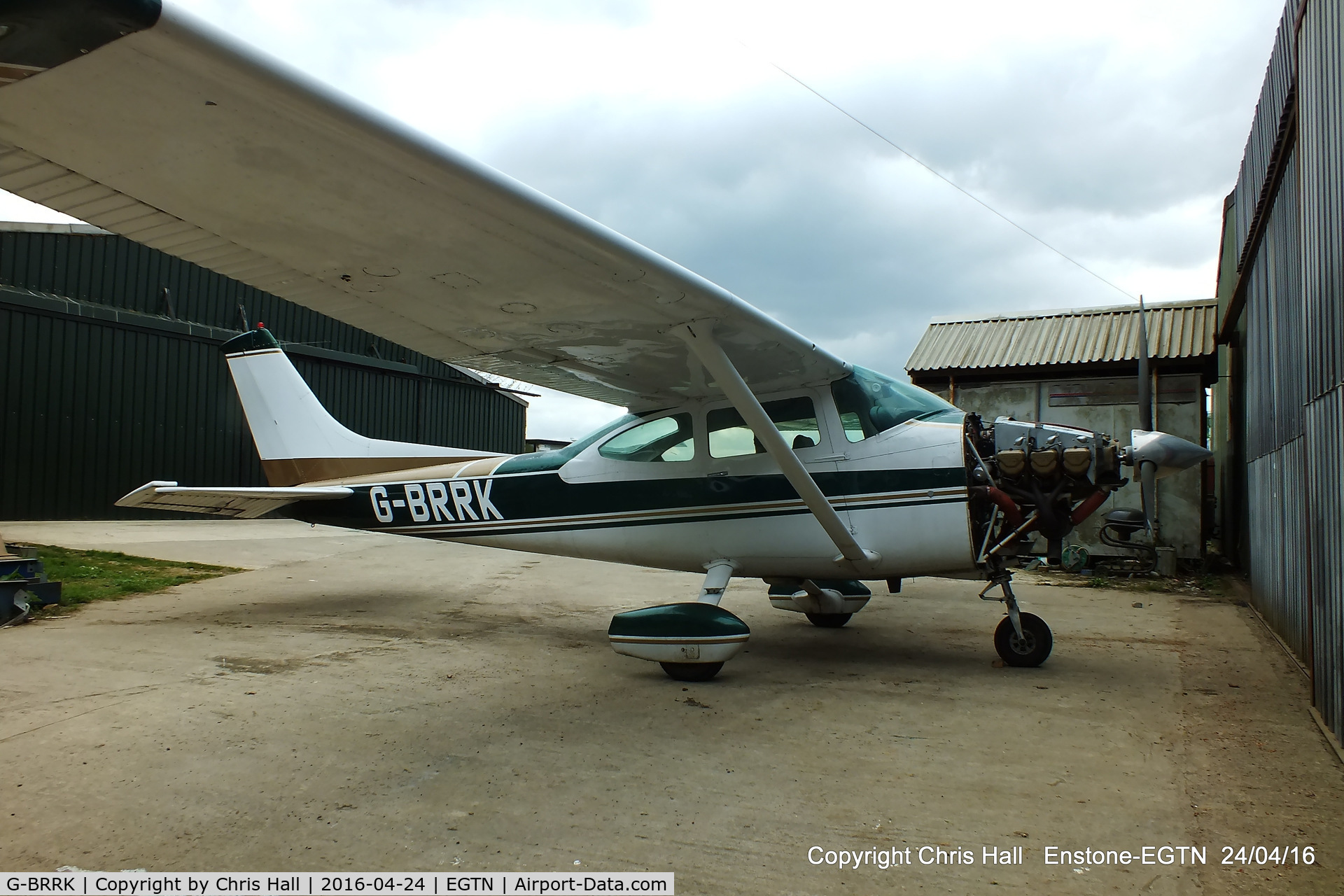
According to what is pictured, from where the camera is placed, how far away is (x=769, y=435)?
188 inches

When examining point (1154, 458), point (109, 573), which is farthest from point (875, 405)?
point (109, 573)

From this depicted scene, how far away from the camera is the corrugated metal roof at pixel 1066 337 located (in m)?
11.8

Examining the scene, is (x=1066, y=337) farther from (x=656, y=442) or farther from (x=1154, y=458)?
(x=656, y=442)

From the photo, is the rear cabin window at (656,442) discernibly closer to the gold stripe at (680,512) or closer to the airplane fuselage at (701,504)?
the airplane fuselage at (701,504)

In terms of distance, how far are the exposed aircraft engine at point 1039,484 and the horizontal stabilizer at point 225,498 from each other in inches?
217

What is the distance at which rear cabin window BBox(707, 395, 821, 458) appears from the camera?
5.55 m

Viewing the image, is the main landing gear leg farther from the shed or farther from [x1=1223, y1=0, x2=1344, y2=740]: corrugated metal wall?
the shed

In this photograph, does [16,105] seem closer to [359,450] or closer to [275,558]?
[359,450]

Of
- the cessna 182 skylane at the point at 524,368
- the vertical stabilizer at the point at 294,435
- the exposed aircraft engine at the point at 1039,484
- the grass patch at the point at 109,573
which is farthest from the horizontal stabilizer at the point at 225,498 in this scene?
the exposed aircraft engine at the point at 1039,484

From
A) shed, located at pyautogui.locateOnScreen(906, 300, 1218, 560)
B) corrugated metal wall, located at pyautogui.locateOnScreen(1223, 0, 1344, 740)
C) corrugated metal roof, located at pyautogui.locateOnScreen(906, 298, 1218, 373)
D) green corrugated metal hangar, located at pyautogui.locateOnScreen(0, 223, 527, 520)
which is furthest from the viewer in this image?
green corrugated metal hangar, located at pyautogui.locateOnScreen(0, 223, 527, 520)

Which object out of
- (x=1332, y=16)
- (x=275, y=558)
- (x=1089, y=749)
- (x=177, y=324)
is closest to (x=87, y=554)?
(x=275, y=558)

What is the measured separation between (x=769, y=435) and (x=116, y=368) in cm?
1498

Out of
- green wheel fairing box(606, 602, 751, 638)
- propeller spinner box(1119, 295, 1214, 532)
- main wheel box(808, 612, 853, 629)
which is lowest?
main wheel box(808, 612, 853, 629)

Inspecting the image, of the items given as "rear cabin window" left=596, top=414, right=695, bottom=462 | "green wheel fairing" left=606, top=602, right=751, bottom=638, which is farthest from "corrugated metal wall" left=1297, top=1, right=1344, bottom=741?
"rear cabin window" left=596, top=414, right=695, bottom=462
